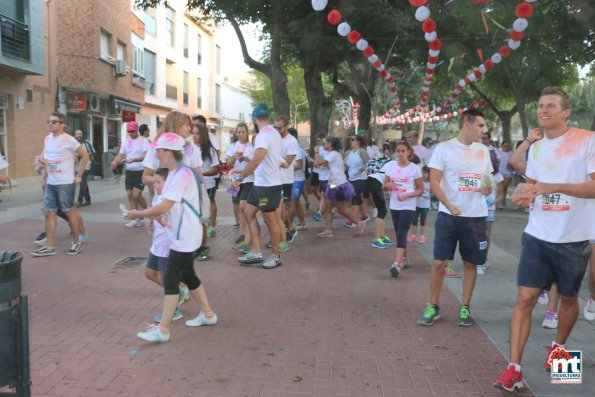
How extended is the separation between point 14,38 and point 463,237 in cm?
1527

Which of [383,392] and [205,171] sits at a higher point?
[205,171]

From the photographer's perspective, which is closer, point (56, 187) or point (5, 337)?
point (5, 337)

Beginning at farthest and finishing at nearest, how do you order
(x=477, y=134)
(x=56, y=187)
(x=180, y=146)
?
(x=56, y=187)
(x=477, y=134)
(x=180, y=146)

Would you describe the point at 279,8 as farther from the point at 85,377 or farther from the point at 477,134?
the point at 85,377

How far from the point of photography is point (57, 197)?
6953mm

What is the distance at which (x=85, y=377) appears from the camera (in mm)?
3498

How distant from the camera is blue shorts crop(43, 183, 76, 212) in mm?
6934

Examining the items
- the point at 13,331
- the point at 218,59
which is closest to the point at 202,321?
the point at 13,331

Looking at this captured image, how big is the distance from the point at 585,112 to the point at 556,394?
51550 millimetres

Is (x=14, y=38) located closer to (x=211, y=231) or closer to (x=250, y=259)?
(x=211, y=231)

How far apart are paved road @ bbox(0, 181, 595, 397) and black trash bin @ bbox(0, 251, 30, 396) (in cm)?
80

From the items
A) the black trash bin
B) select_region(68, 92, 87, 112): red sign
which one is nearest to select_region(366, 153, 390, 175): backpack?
the black trash bin

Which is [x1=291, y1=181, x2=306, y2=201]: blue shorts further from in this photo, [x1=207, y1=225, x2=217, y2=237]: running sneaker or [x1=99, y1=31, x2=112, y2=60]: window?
[x1=99, y1=31, x2=112, y2=60]: window

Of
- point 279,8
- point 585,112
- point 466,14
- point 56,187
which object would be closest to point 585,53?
point 466,14
